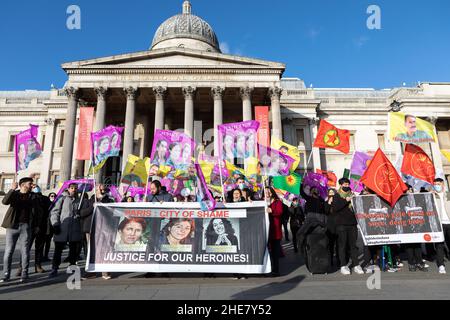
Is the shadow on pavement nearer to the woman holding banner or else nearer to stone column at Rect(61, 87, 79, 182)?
the woman holding banner

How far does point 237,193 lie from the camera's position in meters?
7.09

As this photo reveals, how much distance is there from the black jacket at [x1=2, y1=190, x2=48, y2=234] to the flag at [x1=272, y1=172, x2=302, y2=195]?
937cm

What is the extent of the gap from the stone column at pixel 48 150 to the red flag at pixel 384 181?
1296 inches

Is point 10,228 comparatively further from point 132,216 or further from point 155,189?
point 155,189

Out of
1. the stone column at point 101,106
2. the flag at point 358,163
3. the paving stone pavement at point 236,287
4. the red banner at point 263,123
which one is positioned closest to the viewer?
the paving stone pavement at point 236,287

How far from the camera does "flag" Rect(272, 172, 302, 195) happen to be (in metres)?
13.2

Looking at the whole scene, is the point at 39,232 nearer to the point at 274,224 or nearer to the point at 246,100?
the point at 274,224

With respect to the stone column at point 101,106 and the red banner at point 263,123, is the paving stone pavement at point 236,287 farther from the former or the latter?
the stone column at point 101,106


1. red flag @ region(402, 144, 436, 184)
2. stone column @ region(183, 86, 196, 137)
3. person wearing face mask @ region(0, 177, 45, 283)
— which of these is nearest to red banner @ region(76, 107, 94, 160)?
stone column @ region(183, 86, 196, 137)

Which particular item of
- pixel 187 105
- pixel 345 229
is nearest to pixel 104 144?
pixel 345 229

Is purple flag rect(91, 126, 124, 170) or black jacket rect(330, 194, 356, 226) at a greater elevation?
purple flag rect(91, 126, 124, 170)

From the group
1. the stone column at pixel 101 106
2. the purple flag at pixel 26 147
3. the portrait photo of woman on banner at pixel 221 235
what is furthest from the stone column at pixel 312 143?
the purple flag at pixel 26 147

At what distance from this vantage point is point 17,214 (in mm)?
6312

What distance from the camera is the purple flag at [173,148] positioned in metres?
8.84
